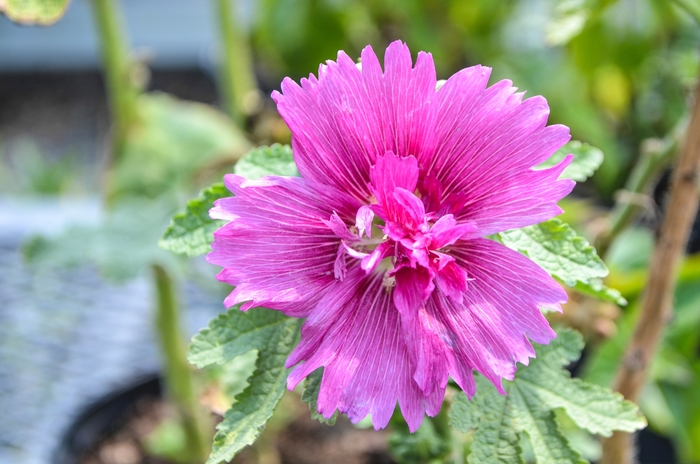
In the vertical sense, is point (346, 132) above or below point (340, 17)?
below

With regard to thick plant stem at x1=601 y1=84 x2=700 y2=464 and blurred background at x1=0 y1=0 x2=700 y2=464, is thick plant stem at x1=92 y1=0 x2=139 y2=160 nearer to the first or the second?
blurred background at x1=0 y1=0 x2=700 y2=464

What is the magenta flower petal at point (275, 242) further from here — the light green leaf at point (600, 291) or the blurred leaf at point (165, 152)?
the blurred leaf at point (165, 152)

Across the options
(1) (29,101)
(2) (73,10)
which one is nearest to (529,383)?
(1) (29,101)

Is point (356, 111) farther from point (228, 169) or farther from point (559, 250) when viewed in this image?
point (228, 169)

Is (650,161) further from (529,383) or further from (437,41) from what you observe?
(437,41)

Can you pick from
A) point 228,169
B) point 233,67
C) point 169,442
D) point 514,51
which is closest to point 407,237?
point 228,169

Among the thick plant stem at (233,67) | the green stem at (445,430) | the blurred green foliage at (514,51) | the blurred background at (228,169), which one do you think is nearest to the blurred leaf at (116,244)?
the blurred background at (228,169)
